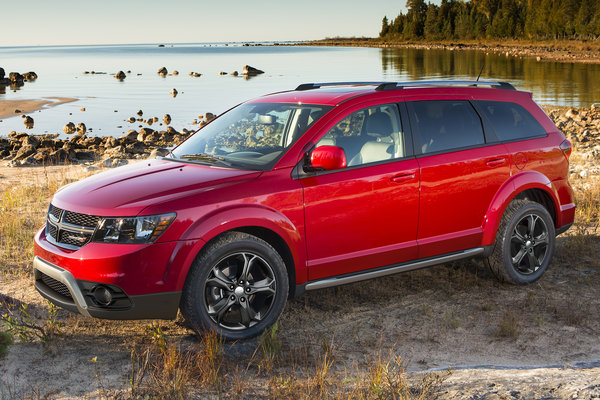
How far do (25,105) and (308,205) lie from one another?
3384cm

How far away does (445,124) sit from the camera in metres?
5.96

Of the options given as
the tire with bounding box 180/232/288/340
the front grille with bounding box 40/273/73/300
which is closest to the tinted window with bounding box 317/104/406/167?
the tire with bounding box 180/232/288/340

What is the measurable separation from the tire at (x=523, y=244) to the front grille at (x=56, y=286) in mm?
3857

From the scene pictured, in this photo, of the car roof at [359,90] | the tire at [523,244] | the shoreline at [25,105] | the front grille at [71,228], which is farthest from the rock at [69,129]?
the tire at [523,244]

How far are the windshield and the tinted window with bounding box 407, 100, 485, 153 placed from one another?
92cm

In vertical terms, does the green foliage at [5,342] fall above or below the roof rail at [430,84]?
below

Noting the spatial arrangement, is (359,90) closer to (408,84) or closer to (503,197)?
(408,84)

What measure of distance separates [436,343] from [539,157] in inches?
93.6

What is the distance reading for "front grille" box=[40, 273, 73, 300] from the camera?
4785mm

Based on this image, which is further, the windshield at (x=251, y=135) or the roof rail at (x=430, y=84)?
the roof rail at (x=430, y=84)

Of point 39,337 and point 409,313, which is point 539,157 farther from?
point 39,337

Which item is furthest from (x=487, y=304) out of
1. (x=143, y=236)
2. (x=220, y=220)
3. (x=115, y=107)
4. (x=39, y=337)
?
(x=115, y=107)

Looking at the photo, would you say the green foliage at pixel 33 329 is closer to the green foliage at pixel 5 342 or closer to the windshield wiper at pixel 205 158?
the green foliage at pixel 5 342

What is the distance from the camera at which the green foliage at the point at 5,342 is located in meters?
4.71
